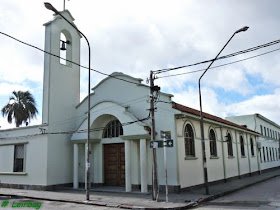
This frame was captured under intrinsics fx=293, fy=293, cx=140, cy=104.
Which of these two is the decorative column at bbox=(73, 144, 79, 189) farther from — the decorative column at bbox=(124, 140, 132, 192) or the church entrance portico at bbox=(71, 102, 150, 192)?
the decorative column at bbox=(124, 140, 132, 192)

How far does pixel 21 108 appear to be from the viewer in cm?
2859

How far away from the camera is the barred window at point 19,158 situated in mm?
19638

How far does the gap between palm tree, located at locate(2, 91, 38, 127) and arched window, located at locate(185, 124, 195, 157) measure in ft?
58.4

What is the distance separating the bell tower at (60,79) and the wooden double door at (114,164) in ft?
11.0

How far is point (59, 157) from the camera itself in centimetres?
1862

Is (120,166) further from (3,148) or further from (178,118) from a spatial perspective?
(3,148)

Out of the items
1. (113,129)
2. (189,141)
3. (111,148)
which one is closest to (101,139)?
(111,148)

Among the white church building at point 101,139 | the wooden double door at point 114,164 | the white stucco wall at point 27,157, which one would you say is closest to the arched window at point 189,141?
the white church building at point 101,139

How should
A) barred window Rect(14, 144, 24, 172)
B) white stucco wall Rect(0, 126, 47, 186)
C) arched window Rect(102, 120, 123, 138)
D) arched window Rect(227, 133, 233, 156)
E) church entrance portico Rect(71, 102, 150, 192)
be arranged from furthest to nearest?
arched window Rect(227, 133, 233, 156)
barred window Rect(14, 144, 24, 172)
arched window Rect(102, 120, 123, 138)
white stucco wall Rect(0, 126, 47, 186)
church entrance portico Rect(71, 102, 150, 192)

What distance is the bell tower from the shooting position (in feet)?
61.4

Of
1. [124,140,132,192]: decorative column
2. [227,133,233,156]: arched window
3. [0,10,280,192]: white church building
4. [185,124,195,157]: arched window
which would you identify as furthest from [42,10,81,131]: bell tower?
[227,133,233,156]: arched window

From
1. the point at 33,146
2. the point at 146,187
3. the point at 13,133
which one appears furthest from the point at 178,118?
the point at 13,133

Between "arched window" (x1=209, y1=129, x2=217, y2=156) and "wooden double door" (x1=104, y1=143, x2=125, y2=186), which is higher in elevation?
"arched window" (x1=209, y1=129, x2=217, y2=156)

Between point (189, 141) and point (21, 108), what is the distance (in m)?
18.4
